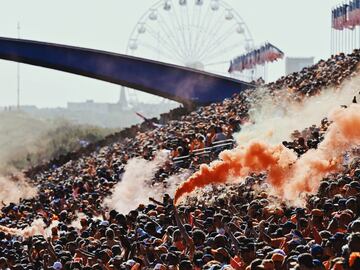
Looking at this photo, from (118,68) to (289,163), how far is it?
3828 cm

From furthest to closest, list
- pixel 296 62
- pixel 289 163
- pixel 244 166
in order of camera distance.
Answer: pixel 296 62, pixel 244 166, pixel 289 163

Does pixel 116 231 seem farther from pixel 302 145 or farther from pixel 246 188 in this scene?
pixel 302 145

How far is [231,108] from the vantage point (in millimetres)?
37469

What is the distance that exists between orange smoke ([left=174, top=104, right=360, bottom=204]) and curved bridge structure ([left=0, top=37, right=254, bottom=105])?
34968mm

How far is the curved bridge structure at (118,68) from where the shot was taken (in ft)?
183

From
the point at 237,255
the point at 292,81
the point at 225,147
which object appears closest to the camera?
the point at 237,255

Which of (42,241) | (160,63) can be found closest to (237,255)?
(42,241)

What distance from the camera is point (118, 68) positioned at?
2240 inches

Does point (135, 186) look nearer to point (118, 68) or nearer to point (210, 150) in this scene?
point (210, 150)

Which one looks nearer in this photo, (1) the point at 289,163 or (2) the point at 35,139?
(1) the point at 289,163

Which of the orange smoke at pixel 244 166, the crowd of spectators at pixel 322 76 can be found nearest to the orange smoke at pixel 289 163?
the orange smoke at pixel 244 166

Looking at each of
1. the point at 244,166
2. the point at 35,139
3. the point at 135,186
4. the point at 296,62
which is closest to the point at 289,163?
the point at 244,166

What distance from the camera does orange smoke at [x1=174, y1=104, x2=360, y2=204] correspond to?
1791cm

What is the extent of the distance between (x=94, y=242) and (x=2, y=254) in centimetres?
266
